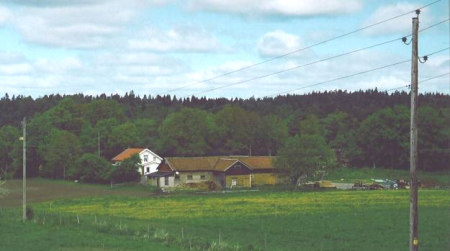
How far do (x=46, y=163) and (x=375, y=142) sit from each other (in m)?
54.6

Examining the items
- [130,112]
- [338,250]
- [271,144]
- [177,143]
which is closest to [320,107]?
[130,112]

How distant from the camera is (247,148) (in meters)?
113

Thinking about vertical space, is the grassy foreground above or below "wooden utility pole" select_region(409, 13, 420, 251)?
A: below

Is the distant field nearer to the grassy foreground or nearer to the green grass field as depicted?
the green grass field

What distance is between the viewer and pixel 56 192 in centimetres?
7350

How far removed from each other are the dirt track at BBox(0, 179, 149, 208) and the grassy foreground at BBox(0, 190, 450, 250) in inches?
273

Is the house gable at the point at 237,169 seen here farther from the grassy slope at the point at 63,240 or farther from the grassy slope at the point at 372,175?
the grassy slope at the point at 63,240

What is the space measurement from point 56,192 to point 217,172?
74.2 feet

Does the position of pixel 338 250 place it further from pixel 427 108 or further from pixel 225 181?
pixel 427 108

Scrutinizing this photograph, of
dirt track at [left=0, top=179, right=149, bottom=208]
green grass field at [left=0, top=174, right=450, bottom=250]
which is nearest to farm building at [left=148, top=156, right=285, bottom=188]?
dirt track at [left=0, top=179, right=149, bottom=208]

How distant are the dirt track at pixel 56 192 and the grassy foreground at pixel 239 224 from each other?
694 centimetres

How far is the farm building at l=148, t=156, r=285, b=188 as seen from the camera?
8462 centimetres

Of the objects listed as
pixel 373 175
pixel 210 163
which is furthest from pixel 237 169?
pixel 373 175

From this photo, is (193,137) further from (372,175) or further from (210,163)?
(372,175)
